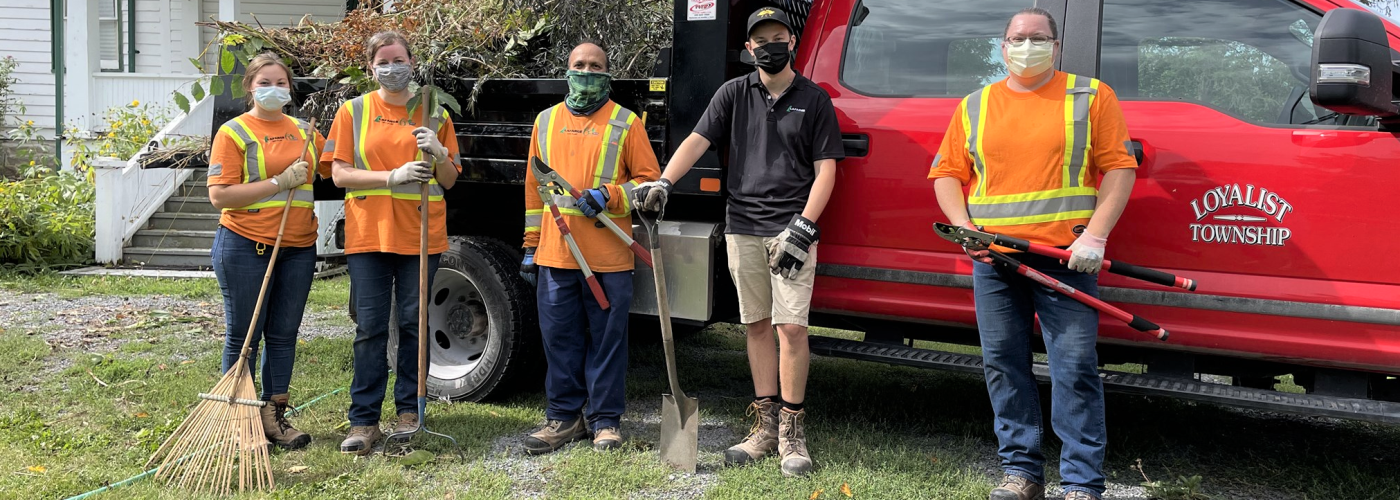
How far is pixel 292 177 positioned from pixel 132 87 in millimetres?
10716

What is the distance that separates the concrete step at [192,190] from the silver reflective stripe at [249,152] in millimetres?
7027

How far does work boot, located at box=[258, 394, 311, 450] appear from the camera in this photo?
402cm

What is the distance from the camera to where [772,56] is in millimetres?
3732

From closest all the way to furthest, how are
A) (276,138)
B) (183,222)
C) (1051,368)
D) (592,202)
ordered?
1. (1051,368)
2. (592,202)
3. (276,138)
4. (183,222)

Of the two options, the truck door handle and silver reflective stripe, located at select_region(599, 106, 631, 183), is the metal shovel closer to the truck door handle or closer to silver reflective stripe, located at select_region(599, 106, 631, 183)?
silver reflective stripe, located at select_region(599, 106, 631, 183)

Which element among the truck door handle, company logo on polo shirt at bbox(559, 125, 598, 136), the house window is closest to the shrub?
the house window

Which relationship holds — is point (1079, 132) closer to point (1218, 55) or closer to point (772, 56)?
point (1218, 55)

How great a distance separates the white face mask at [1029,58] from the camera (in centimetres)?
327

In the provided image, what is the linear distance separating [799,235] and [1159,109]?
1.33 meters

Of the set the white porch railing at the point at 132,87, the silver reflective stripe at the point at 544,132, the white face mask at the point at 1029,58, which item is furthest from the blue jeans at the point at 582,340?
the white porch railing at the point at 132,87

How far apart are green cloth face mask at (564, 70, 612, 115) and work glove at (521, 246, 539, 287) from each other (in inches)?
24.3

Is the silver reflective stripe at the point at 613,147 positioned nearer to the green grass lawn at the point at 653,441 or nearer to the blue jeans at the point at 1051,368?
the green grass lawn at the point at 653,441

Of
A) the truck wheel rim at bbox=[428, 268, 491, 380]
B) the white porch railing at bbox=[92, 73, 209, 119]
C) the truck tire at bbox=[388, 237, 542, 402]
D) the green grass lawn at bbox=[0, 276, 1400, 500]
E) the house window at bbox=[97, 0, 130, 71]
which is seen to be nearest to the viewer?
the green grass lawn at bbox=[0, 276, 1400, 500]

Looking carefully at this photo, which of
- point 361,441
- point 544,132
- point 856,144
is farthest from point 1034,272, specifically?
point 361,441
